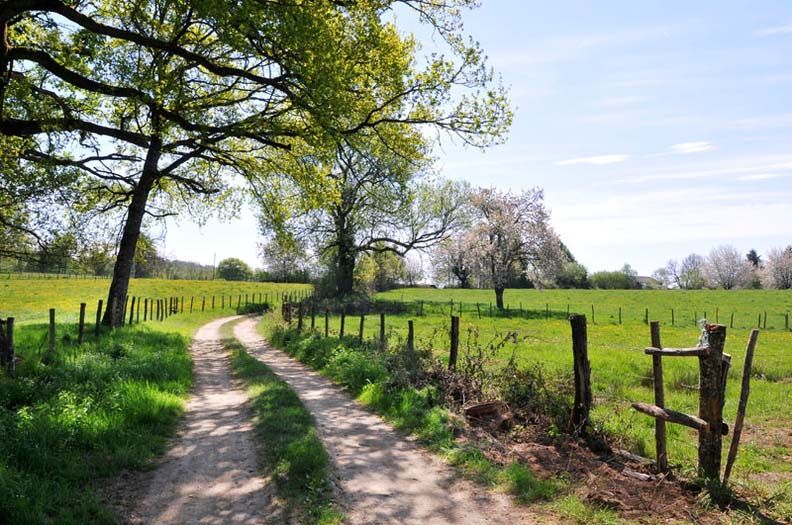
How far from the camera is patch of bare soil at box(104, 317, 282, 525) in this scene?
17.9 ft

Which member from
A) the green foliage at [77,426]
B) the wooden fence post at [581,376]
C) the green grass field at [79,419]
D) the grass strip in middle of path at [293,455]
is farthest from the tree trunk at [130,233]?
the wooden fence post at [581,376]

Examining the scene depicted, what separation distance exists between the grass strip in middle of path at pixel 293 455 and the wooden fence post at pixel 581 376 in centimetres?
412

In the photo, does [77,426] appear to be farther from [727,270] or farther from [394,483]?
[727,270]

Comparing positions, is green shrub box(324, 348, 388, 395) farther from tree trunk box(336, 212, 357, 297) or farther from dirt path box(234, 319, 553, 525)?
tree trunk box(336, 212, 357, 297)

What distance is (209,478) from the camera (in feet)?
21.5

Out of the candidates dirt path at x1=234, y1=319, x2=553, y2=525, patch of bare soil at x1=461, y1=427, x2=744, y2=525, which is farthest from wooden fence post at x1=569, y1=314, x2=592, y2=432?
dirt path at x1=234, y1=319, x2=553, y2=525

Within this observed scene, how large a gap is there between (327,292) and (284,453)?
131 feet

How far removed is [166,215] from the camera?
23.0m

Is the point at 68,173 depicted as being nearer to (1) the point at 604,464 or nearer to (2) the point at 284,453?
(2) the point at 284,453

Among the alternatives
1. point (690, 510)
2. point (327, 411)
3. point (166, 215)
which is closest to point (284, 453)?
point (327, 411)

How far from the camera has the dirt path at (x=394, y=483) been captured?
5.61 metres

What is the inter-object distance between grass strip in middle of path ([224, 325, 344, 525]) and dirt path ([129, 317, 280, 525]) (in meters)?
0.19

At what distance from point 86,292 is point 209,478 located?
6337cm

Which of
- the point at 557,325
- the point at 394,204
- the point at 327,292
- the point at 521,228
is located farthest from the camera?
the point at 521,228
